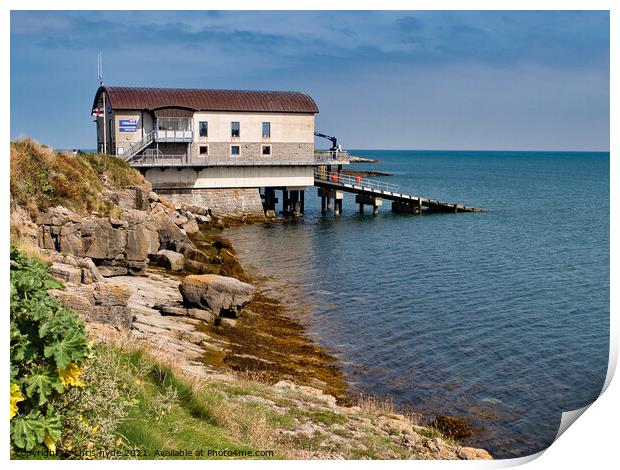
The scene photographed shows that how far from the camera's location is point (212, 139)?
51562 millimetres

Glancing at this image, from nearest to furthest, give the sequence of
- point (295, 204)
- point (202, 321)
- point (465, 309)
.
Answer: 1. point (202, 321)
2. point (465, 309)
3. point (295, 204)

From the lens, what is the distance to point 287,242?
143ft

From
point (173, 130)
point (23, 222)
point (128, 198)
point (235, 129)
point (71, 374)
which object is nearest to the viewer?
point (71, 374)

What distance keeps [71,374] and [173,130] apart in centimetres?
4290

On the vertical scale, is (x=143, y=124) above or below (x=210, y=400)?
above

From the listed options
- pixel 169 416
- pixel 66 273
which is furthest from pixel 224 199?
pixel 169 416

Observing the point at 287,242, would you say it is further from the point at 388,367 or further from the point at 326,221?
the point at 388,367

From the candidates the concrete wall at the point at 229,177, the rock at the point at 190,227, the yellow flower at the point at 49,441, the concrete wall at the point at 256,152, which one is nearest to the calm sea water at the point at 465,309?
the rock at the point at 190,227

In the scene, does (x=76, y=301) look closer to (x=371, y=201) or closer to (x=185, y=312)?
(x=185, y=312)

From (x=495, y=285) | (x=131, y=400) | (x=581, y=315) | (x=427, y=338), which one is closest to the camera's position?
(x=131, y=400)

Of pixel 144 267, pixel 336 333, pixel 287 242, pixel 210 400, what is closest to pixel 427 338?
pixel 336 333

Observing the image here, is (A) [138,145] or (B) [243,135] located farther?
(B) [243,135]

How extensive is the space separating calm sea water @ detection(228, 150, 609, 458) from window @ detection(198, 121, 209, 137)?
730cm

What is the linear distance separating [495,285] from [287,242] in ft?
52.2
